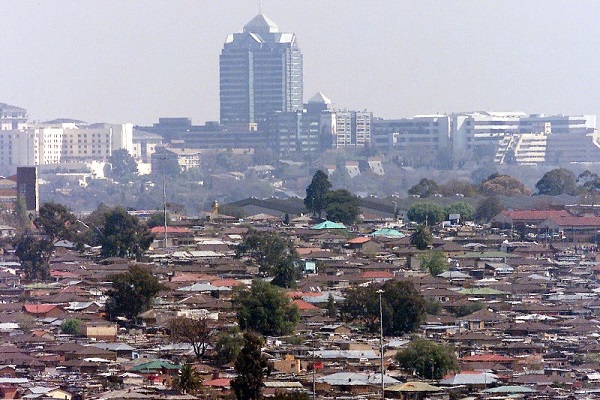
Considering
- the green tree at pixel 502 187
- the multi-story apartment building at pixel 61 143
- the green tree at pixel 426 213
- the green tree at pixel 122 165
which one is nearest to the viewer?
the green tree at pixel 426 213

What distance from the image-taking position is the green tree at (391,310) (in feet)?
115

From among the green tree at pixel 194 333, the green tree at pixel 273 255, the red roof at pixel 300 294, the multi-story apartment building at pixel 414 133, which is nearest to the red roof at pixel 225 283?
the green tree at pixel 273 255

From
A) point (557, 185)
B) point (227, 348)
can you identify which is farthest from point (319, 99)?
point (227, 348)

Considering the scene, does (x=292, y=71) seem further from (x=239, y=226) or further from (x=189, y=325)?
(x=189, y=325)

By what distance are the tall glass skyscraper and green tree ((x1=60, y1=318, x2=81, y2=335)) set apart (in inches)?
5127

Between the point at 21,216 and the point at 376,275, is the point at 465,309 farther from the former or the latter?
the point at 21,216

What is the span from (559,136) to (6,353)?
11195 cm

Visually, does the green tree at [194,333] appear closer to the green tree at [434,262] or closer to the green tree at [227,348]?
the green tree at [227,348]

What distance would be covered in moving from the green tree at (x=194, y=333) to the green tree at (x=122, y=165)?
96078 mm

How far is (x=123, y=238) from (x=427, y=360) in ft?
73.1

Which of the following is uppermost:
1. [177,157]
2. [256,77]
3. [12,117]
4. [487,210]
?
[256,77]

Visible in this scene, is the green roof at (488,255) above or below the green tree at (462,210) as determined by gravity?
below

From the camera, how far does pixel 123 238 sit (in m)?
51.0

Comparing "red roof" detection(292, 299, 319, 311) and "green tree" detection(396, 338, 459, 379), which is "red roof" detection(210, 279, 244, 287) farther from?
"green tree" detection(396, 338, 459, 379)
